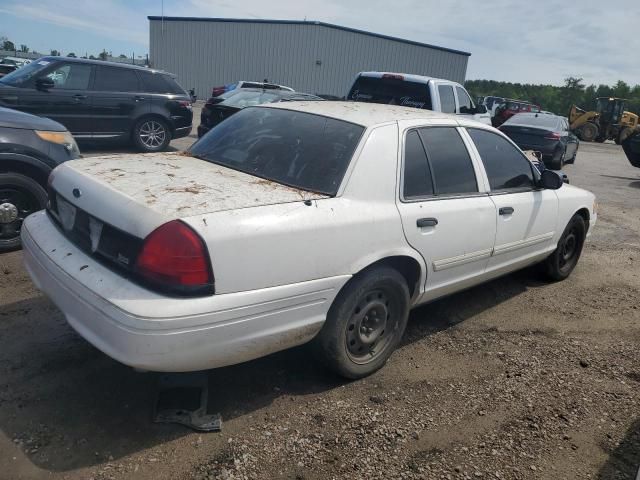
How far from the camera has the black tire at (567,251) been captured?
5125 mm

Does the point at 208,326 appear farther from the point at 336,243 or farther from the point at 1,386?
the point at 1,386

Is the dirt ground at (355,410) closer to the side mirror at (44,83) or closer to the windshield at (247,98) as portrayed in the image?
the side mirror at (44,83)

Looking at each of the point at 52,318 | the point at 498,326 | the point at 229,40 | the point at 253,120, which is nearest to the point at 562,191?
the point at 498,326

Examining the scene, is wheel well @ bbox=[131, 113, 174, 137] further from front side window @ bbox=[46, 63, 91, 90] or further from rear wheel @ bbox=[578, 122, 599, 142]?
rear wheel @ bbox=[578, 122, 599, 142]

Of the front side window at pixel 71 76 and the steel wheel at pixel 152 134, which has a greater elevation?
the front side window at pixel 71 76

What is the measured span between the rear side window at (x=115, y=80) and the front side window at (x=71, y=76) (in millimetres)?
186

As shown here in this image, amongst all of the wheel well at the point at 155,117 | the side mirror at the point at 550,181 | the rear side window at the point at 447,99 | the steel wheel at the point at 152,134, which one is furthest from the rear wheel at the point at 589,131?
the side mirror at the point at 550,181

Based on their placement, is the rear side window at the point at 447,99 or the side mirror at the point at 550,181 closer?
the side mirror at the point at 550,181

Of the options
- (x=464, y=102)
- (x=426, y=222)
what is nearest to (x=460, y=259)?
(x=426, y=222)

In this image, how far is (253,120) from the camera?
3.72m

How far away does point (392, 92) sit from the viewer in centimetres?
988

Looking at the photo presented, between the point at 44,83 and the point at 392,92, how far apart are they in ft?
19.8

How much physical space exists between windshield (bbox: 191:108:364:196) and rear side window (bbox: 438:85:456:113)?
676 centimetres

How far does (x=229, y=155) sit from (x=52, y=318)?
1.68 metres
